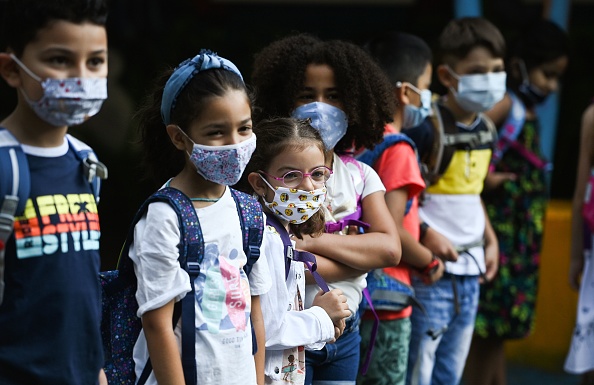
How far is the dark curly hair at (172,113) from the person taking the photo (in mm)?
2988

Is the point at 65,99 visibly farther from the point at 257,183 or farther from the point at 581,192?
the point at 581,192

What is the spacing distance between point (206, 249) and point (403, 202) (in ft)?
4.46

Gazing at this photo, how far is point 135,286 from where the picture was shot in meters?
2.96

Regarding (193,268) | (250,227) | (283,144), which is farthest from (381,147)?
(193,268)

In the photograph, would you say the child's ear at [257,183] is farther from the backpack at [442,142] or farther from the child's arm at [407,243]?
the backpack at [442,142]

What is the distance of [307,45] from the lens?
3.91 metres

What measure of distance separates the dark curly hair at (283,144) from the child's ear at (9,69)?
1021 mm

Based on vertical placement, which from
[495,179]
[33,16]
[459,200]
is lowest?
[495,179]

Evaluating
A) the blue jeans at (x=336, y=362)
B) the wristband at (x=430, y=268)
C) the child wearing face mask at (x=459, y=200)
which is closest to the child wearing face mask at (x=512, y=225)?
the child wearing face mask at (x=459, y=200)

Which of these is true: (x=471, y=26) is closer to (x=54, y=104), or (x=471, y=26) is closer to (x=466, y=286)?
(x=466, y=286)

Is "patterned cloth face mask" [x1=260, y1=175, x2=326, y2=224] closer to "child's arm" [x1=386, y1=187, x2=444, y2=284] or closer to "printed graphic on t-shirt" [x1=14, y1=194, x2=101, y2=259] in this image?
"child's arm" [x1=386, y1=187, x2=444, y2=284]

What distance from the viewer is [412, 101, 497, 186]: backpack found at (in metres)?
4.56

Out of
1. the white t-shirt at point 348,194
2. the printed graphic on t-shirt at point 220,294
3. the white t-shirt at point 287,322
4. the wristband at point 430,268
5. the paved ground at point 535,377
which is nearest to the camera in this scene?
the printed graphic on t-shirt at point 220,294

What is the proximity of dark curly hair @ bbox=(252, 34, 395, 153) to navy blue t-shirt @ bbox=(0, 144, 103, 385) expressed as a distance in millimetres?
1241
